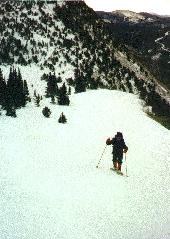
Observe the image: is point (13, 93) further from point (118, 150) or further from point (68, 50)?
point (68, 50)

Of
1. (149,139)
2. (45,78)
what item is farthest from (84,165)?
(45,78)

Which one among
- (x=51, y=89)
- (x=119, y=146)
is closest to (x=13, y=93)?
(x=51, y=89)

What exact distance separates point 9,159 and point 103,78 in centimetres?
2568

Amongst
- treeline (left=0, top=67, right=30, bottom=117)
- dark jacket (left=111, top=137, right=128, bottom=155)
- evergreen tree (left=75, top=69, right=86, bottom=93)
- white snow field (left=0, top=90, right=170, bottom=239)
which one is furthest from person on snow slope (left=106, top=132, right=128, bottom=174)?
evergreen tree (left=75, top=69, right=86, bottom=93)

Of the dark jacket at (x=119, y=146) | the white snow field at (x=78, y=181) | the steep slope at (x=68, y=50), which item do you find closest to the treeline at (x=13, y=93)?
the white snow field at (x=78, y=181)

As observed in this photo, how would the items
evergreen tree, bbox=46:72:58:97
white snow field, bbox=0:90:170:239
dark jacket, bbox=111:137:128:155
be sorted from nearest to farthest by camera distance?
white snow field, bbox=0:90:170:239
dark jacket, bbox=111:137:128:155
evergreen tree, bbox=46:72:58:97

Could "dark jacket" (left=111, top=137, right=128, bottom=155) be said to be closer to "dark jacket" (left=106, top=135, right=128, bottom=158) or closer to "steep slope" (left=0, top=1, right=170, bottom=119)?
"dark jacket" (left=106, top=135, right=128, bottom=158)

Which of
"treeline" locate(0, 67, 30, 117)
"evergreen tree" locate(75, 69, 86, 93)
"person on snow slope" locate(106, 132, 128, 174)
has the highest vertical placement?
"person on snow slope" locate(106, 132, 128, 174)

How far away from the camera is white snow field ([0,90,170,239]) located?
458 inches

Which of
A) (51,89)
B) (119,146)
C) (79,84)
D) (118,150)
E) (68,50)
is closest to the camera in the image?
(118,150)

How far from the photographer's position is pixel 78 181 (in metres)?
15.3

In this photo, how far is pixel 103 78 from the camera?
42062mm

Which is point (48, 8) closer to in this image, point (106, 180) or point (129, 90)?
point (129, 90)

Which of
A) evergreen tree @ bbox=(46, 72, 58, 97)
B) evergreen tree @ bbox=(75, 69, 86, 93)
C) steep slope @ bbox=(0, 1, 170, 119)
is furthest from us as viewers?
steep slope @ bbox=(0, 1, 170, 119)
